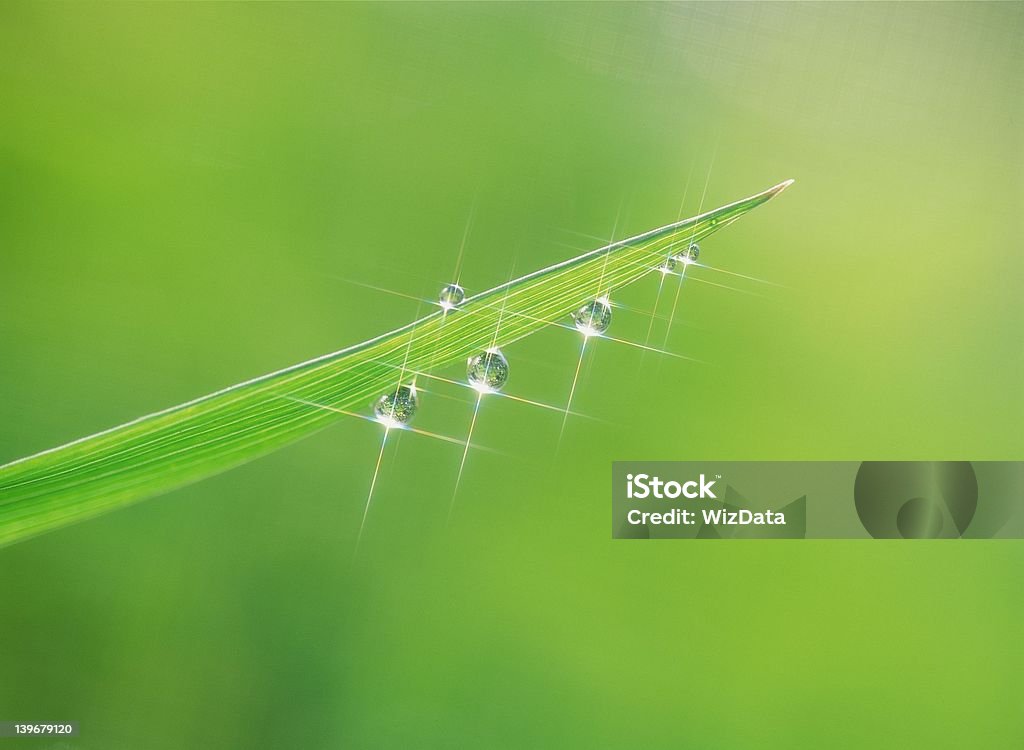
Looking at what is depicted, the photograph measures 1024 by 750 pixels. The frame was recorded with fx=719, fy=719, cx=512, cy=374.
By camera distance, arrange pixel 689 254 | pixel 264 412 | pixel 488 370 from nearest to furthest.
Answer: pixel 264 412, pixel 488 370, pixel 689 254

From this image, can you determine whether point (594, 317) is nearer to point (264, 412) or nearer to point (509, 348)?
point (509, 348)

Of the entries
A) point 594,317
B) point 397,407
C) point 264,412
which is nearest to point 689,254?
point 594,317

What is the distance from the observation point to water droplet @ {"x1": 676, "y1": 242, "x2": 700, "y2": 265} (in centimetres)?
123

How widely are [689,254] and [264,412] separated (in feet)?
2.42

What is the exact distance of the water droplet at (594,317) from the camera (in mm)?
1125

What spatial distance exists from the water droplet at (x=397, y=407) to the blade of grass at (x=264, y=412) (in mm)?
30

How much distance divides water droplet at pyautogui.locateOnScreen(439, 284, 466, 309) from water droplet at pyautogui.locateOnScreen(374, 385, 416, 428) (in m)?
0.16

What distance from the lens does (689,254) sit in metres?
1.23

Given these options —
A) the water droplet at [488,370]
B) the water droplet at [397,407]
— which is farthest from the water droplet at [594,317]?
the water droplet at [397,407]

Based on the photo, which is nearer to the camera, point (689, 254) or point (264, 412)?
point (264, 412)

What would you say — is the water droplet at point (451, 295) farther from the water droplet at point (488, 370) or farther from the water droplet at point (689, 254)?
the water droplet at point (689, 254)

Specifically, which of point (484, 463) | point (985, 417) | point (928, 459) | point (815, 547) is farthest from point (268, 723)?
point (985, 417)

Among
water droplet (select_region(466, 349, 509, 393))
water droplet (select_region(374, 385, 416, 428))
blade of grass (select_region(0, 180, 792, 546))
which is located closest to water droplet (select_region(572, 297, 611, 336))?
blade of grass (select_region(0, 180, 792, 546))

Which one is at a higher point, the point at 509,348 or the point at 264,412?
the point at 509,348
